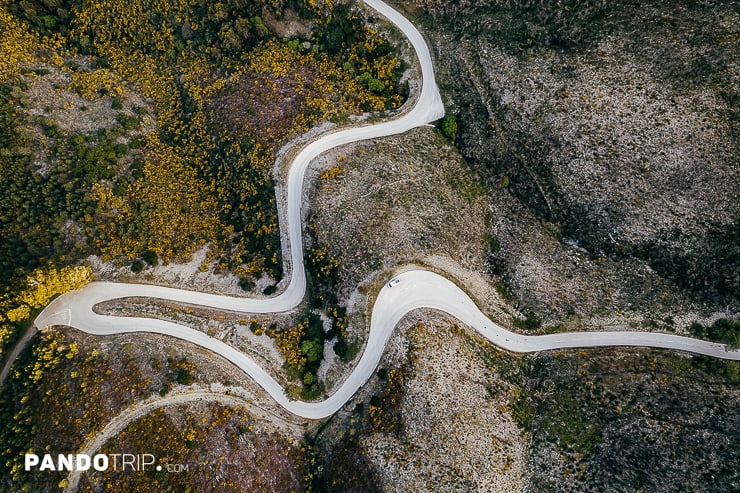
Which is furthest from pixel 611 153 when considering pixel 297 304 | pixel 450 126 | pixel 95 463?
pixel 95 463

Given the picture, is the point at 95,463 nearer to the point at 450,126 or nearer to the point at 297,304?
the point at 297,304

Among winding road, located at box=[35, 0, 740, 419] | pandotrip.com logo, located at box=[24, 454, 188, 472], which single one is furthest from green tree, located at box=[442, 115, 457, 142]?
pandotrip.com logo, located at box=[24, 454, 188, 472]

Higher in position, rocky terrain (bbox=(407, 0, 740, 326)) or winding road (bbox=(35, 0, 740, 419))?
rocky terrain (bbox=(407, 0, 740, 326))

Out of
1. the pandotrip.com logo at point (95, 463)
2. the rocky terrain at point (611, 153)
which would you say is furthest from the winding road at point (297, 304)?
the pandotrip.com logo at point (95, 463)

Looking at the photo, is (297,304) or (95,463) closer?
(95,463)

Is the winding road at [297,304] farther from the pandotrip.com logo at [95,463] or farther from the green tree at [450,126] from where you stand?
the green tree at [450,126]

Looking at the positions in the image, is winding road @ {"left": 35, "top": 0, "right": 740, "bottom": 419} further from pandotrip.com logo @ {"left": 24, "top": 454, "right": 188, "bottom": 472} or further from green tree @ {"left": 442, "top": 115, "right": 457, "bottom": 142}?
green tree @ {"left": 442, "top": 115, "right": 457, "bottom": 142}
